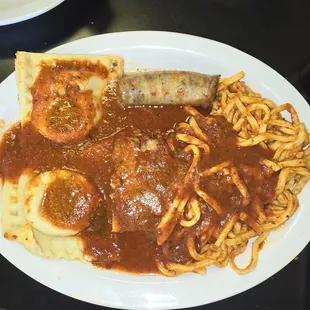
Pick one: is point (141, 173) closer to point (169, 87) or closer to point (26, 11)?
point (169, 87)

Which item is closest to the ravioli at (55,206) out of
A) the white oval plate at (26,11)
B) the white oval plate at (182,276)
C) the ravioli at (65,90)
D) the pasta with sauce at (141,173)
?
the pasta with sauce at (141,173)

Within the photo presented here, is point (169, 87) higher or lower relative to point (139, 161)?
higher

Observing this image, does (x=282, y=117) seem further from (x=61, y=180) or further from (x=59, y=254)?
(x=59, y=254)

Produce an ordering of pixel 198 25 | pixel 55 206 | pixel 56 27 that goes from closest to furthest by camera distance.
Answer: pixel 55 206 < pixel 56 27 < pixel 198 25

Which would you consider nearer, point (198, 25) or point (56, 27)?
point (56, 27)

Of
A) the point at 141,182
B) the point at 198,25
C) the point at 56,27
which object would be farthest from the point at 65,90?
the point at 198,25

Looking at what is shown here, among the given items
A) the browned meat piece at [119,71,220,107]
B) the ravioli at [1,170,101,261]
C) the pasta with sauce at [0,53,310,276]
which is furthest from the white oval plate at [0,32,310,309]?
the browned meat piece at [119,71,220,107]
